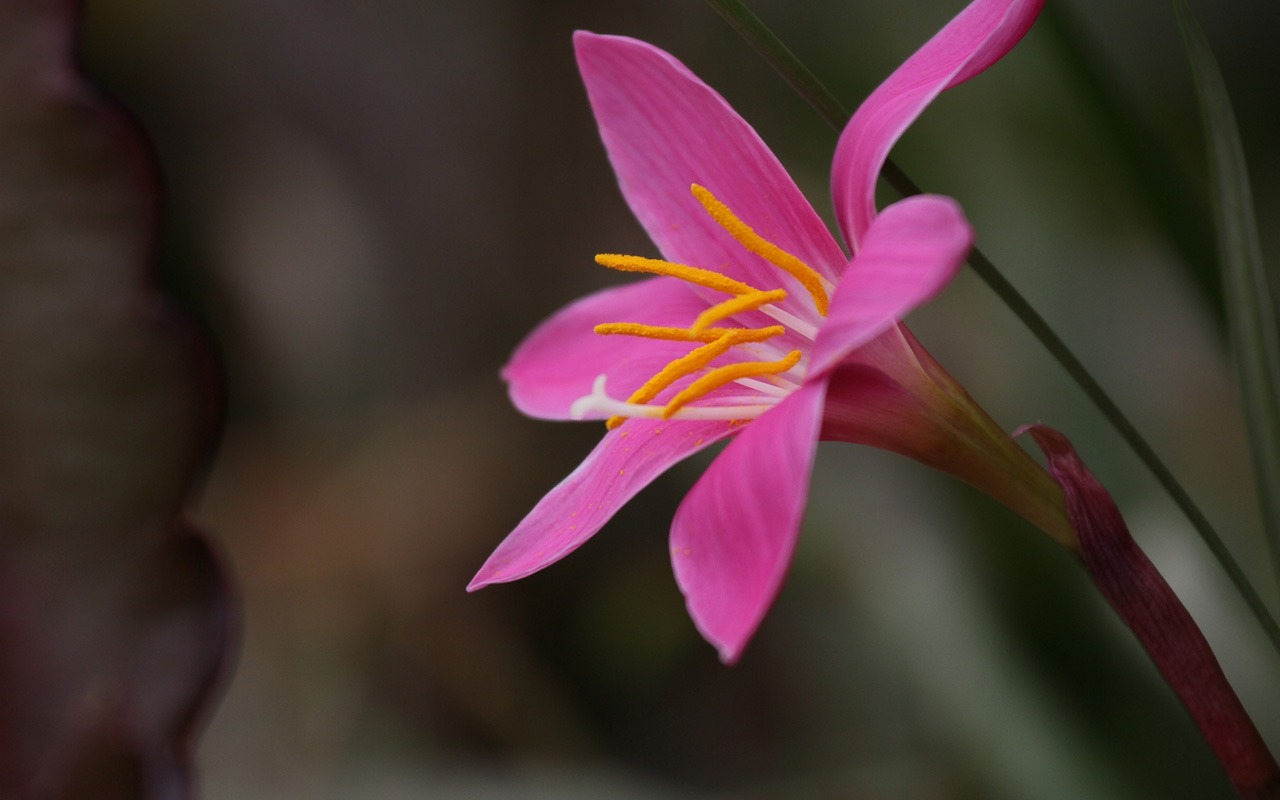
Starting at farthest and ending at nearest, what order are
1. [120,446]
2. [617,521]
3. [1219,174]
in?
[617,521] → [120,446] → [1219,174]

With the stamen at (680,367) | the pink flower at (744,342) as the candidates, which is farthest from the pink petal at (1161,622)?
the stamen at (680,367)

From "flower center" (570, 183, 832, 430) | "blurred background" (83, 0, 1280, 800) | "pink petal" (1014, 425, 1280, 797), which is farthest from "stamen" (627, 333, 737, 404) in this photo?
"blurred background" (83, 0, 1280, 800)

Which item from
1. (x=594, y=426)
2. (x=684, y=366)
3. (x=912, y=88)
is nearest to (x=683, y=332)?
(x=684, y=366)

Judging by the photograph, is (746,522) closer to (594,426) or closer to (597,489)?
(597,489)

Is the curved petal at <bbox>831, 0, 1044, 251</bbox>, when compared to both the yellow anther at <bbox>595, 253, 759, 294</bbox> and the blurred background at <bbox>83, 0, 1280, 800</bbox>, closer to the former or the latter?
the yellow anther at <bbox>595, 253, 759, 294</bbox>

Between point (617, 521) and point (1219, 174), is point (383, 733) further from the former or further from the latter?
Result: point (1219, 174)

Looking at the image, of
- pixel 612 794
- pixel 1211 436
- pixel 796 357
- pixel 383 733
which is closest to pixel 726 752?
pixel 612 794
